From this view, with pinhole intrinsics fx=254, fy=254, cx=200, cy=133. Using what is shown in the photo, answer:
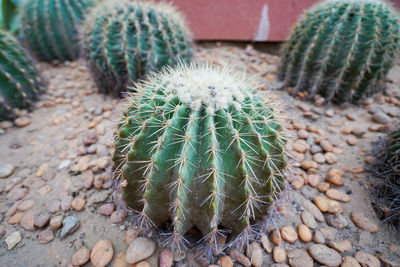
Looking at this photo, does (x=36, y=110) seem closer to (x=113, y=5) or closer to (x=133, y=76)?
(x=133, y=76)

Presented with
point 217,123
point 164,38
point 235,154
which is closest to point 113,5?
point 164,38

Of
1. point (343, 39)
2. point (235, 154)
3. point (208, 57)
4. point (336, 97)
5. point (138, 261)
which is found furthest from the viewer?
point (208, 57)

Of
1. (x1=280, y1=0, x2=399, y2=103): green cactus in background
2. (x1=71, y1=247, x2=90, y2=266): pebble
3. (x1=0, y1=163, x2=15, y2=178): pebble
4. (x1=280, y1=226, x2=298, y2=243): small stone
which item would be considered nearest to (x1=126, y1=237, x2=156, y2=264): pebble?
(x1=71, y1=247, x2=90, y2=266): pebble

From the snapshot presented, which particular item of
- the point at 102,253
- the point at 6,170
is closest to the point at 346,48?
the point at 102,253

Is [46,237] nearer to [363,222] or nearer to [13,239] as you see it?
[13,239]

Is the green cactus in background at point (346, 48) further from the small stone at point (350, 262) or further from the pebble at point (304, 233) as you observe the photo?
the small stone at point (350, 262)

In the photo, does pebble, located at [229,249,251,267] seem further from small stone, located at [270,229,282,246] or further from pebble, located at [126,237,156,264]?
pebble, located at [126,237,156,264]

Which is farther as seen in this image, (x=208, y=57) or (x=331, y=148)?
(x=208, y=57)
